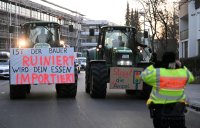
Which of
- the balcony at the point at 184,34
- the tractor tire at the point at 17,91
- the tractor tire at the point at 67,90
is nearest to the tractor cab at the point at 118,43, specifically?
the tractor tire at the point at 67,90

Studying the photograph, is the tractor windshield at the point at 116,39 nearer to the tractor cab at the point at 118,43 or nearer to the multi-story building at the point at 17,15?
the tractor cab at the point at 118,43

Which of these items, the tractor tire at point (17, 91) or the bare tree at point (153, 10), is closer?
the tractor tire at point (17, 91)

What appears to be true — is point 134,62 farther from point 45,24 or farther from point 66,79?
point 45,24

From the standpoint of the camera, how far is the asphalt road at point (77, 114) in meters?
11.5

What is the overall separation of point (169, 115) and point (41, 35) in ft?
45.7

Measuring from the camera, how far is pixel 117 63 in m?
18.2

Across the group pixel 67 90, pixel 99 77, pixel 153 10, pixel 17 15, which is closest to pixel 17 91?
pixel 67 90

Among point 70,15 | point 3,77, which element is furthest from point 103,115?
point 70,15

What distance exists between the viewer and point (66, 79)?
17.5 metres

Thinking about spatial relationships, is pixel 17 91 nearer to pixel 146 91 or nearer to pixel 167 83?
pixel 146 91

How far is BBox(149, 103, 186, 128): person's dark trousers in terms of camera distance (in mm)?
6941

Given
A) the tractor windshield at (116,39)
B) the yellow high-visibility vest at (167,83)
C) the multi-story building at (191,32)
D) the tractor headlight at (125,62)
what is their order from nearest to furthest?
the yellow high-visibility vest at (167,83) < the tractor headlight at (125,62) < the tractor windshield at (116,39) < the multi-story building at (191,32)

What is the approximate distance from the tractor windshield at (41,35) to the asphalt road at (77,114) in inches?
129

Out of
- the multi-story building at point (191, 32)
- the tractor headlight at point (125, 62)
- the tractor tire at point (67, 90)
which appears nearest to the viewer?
the tractor tire at point (67, 90)
